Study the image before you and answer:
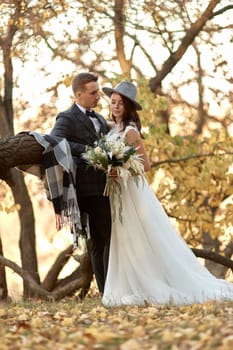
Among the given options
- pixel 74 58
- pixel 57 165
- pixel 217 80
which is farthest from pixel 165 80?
pixel 57 165

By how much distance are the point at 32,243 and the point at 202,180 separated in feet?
8.92

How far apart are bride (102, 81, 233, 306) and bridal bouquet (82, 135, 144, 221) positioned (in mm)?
112

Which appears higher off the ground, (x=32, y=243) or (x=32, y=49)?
(x=32, y=49)

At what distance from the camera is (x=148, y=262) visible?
22.9 feet

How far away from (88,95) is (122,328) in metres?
2.54

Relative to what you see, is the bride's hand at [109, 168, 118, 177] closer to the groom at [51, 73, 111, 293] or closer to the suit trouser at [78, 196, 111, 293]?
the groom at [51, 73, 111, 293]

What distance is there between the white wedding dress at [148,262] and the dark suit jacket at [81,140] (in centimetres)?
19

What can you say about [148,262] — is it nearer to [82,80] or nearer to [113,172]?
[113,172]

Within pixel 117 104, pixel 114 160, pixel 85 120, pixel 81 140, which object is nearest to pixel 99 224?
pixel 114 160

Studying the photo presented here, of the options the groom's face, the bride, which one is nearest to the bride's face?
the bride

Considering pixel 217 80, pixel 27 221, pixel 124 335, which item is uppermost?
pixel 217 80

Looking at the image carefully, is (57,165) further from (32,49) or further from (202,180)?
(32,49)

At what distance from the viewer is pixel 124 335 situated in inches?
178

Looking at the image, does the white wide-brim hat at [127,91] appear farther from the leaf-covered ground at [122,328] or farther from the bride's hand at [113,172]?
the leaf-covered ground at [122,328]
